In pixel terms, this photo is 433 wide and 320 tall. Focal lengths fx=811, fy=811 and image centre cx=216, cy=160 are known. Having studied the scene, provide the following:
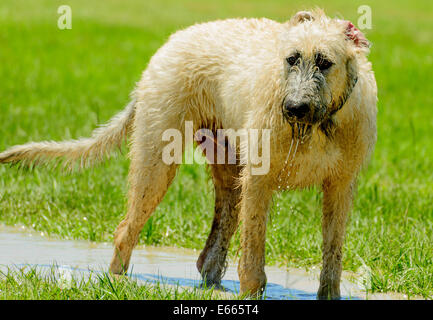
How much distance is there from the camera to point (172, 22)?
2483cm

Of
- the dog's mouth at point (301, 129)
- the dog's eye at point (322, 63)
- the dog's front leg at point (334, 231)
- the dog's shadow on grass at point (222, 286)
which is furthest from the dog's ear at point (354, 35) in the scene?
the dog's shadow on grass at point (222, 286)

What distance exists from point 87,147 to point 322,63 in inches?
105

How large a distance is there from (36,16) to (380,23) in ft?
36.2

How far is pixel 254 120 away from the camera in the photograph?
5.85 metres

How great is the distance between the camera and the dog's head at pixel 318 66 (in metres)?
5.21

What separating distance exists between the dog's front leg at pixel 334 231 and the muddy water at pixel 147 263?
0.48 feet

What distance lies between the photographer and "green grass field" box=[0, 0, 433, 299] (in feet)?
23.9

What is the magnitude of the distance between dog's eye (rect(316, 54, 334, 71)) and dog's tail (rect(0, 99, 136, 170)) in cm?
234

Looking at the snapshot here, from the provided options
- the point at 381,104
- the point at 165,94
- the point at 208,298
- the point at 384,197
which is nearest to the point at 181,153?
the point at 165,94

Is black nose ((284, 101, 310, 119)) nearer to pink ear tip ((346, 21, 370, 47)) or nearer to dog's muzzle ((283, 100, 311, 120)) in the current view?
dog's muzzle ((283, 100, 311, 120))

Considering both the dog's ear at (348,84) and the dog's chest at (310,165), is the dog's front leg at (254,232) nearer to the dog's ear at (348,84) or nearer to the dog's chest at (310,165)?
the dog's chest at (310,165)

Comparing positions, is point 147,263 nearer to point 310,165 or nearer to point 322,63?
point 310,165

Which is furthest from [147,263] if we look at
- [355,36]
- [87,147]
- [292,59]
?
[355,36]

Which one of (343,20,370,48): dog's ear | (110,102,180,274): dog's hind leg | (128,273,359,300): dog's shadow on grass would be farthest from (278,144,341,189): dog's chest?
(110,102,180,274): dog's hind leg
